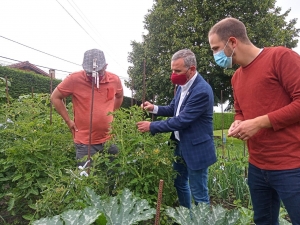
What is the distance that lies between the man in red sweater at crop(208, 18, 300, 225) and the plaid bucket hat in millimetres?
1165

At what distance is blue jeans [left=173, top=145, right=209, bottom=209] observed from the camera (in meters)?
2.48

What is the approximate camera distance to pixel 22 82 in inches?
418

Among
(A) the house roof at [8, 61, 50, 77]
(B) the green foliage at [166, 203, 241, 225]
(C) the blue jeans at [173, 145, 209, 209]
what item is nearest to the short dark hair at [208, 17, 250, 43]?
(B) the green foliage at [166, 203, 241, 225]

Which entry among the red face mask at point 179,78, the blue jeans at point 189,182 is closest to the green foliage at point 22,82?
the blue jeans at point 189,182

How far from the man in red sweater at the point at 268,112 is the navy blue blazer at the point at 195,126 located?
0.52 metres

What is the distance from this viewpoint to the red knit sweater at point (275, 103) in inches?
60.4

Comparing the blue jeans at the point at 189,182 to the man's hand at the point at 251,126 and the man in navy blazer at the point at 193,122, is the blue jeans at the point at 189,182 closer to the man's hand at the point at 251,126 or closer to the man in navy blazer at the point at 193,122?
the man in navy blazer at the point at 193,122

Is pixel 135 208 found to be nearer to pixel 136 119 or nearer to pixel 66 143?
pixel 136 119

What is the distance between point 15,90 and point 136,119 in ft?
30.1

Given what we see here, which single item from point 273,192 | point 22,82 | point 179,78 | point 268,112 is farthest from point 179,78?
point 22,82

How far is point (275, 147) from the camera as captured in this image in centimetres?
165

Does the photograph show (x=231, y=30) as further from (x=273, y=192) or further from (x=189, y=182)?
(x=189, y=182)

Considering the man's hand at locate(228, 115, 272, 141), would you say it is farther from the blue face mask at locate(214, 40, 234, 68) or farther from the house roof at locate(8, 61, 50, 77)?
the house roof at locate(8, 61, 50, 77)

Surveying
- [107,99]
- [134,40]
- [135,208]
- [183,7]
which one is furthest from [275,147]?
[134,40]
